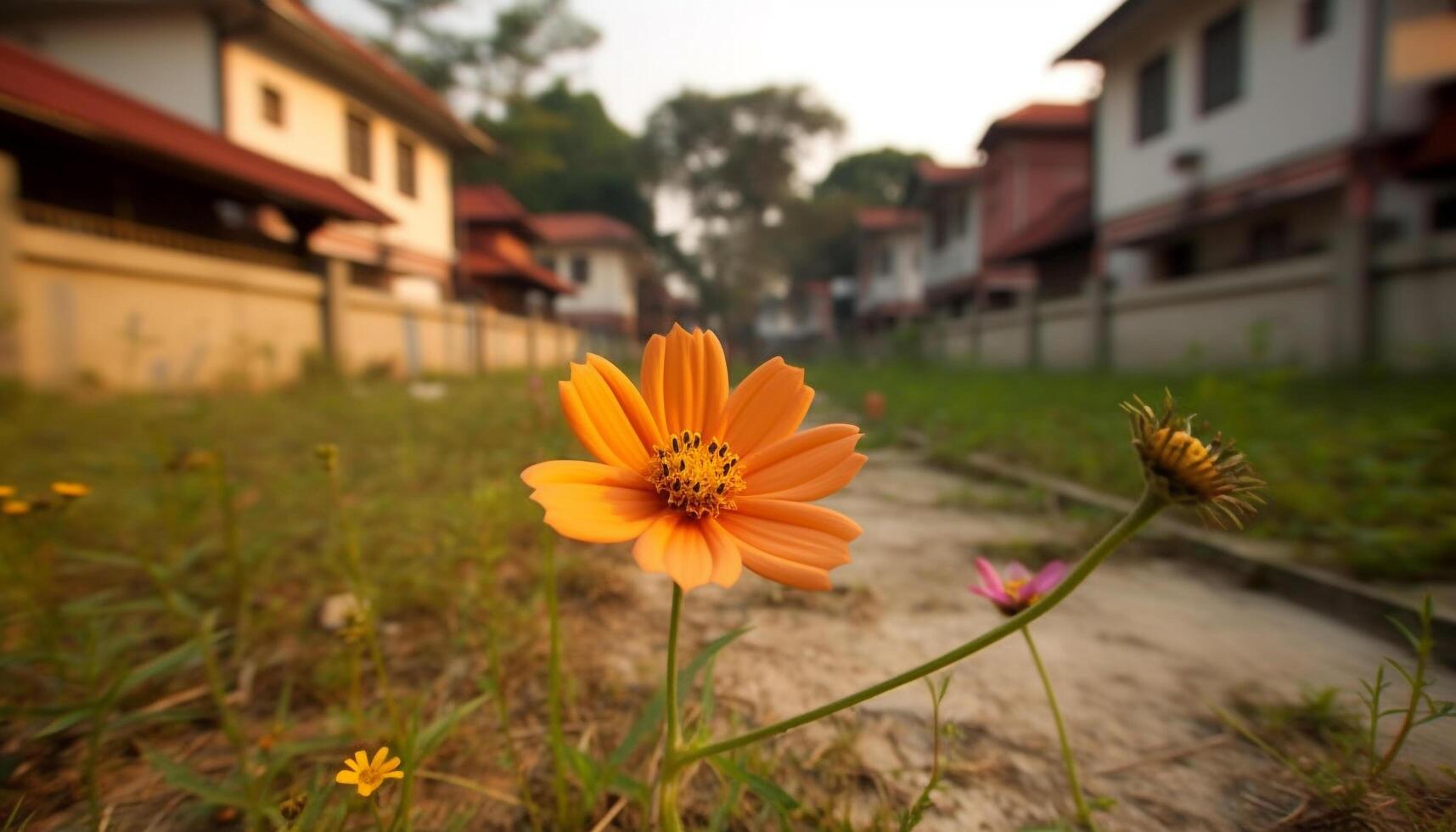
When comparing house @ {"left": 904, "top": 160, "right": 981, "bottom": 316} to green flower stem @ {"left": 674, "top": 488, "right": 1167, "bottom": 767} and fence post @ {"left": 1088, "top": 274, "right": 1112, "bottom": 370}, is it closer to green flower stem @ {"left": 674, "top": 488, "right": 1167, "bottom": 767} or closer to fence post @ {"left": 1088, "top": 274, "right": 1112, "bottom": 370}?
fence post @ {"left": 1088, "top": 274, "right": 1112, "bottom": 370}

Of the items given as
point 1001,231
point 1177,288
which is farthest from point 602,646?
point 1001,231

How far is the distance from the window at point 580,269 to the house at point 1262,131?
20.3 m

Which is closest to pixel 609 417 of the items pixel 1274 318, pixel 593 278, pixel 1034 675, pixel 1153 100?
pixel 1034 675

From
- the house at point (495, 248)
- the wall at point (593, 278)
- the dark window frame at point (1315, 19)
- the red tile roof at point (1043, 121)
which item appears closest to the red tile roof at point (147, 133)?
the house at point (495, 248)

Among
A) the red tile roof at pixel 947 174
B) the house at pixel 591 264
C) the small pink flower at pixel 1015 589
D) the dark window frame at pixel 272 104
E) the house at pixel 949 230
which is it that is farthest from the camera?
the house at pixel 591 264

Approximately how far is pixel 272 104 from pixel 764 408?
1284 centimetres

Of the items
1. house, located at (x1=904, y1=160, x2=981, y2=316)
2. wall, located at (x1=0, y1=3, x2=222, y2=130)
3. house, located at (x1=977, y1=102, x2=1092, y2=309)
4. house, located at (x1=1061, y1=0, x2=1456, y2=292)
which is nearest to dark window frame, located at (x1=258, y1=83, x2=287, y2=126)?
wall, located at (x1=0, y1=3, x2=222, y2=130)

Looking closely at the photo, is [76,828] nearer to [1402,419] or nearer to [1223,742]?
[1223,742]

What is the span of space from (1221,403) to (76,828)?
348 cm

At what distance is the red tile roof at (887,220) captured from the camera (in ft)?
81.6

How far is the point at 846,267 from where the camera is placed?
3722 cm

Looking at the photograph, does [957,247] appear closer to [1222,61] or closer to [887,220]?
[887,220]

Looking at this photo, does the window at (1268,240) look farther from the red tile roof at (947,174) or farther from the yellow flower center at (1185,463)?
the yellow flower center at (1185,463)

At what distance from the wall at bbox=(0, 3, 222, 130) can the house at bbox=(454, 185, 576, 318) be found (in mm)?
7015
